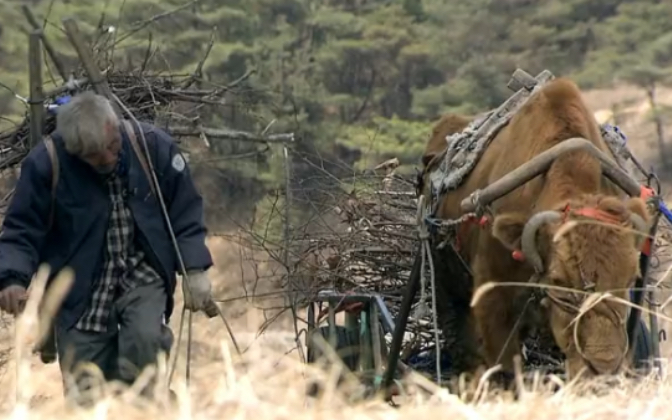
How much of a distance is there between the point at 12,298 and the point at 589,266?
2694 millimetres

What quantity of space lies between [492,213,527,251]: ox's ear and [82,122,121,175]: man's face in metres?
1.92

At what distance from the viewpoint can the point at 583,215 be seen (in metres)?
6.06

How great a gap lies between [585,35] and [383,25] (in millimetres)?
6315

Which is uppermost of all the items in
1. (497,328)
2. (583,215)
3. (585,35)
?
(585,35)

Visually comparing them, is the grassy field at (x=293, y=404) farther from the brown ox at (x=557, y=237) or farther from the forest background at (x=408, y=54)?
the forest background at (x=408, y=54)

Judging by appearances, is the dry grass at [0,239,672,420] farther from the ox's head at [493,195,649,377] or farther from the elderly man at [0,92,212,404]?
the elderly man at [0,92,212,404]

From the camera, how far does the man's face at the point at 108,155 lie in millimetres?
6176

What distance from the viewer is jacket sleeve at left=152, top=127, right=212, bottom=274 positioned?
6.48m

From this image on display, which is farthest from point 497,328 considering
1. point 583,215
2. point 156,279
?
point 156,279

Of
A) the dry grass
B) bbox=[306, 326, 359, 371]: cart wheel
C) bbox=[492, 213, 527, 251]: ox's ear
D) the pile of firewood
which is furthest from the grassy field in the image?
the pile of firewood

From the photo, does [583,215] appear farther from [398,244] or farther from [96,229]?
[398,244]

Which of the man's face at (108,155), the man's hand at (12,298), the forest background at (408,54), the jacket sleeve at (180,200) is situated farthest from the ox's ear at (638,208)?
the forest background at (408,54)

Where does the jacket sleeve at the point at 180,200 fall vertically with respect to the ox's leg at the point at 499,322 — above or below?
above

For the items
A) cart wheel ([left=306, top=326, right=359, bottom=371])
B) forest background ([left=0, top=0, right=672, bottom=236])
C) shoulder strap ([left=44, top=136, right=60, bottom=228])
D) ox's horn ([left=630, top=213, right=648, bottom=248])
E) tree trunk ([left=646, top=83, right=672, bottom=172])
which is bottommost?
cart wheel ([left=306, top=326, right=359, bottom=371])
